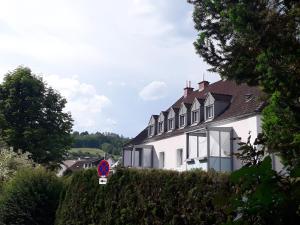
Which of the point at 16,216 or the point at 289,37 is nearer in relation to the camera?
the point at 289,37

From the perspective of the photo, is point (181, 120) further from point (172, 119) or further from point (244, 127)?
point (244, 127)

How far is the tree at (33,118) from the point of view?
135 feet

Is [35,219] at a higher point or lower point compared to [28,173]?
lower

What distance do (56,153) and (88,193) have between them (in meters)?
26.9

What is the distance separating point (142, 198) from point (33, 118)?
32.7 meters

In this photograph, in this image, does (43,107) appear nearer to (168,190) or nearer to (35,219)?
(35,219)

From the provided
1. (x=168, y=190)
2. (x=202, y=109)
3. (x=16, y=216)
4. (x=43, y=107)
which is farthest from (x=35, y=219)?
(x=43, y=107)

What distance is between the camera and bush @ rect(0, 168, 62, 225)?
Answer: 17.5 metres

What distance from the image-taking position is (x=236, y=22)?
1177 centimetres

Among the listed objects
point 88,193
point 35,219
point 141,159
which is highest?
point 141,159

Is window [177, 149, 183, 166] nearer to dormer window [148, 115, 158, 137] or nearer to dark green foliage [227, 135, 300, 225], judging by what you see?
dormer window [148, 115, 158, 137]

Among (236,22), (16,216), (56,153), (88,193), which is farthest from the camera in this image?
(56,153)

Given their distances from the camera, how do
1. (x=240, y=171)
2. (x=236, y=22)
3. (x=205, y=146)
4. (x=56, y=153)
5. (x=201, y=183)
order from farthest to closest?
(x=56, y=153) < (x=205, y=146) < (x=236, y=22) < (x=201, y=183) < (x=240, y=171)

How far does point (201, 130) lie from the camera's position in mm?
34375
